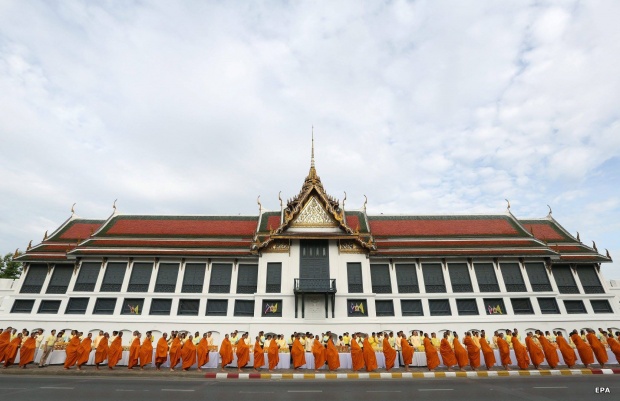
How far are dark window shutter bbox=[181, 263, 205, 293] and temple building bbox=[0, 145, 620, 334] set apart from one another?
78 mm

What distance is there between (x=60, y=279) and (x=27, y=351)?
40.4ft

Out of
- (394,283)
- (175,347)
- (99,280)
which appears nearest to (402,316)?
(394,283)

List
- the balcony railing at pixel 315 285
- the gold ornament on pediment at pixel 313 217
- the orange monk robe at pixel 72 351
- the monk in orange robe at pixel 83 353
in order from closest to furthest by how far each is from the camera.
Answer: the orange monk robe at pixel 72 351 < the monk in orange robe at pixel 83 353 < the balcony railing at pixel 315 285 < the gold ornament on pediment at pixel 313 217

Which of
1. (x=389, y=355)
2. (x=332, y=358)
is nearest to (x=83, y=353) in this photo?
(x=332, y=358)

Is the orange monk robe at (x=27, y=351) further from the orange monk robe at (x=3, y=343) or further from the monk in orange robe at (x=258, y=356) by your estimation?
the monk in orange robe at (x=258, y=356)

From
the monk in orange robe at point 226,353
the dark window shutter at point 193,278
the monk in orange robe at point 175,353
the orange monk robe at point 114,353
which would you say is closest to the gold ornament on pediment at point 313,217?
the dark window shutter at point 193,278

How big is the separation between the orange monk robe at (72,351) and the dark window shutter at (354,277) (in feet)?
52.3

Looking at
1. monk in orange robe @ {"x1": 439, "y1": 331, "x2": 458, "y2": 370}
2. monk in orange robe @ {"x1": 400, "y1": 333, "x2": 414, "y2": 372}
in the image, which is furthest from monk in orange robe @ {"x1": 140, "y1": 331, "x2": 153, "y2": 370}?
monk in orange robe @ {"x1": 439, "y1": 331, "x2": 458, "y2": 370}

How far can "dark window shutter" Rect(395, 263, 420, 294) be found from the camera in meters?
24.0

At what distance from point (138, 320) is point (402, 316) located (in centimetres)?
1856

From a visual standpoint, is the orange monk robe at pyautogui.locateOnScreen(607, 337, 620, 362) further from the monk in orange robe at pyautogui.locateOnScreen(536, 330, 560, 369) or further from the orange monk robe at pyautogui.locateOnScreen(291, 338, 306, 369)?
the orange monk robe at pyautogui.locateOnScreen(291, 338, 306, 369)

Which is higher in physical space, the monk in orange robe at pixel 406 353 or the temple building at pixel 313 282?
the temple building at pixel 313 282

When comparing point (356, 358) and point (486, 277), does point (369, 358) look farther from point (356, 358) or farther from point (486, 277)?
point (486, 277)

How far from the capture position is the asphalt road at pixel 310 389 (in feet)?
32.7
